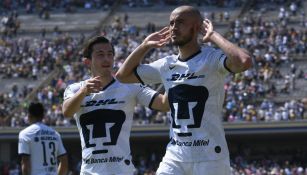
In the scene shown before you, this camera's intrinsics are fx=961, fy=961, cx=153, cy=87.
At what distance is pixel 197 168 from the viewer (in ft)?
28.6

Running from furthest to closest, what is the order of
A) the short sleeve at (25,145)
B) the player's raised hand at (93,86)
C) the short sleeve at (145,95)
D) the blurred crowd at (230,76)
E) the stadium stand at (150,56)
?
the blurred crowd at (230,76) < the stadium stand at (150,56) < the short sleeve at (25,145) < the short sleeve at (145,95) < the player's raised hand at (93,86)

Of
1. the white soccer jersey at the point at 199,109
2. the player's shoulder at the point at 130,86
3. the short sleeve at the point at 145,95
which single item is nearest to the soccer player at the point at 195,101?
the white soccer jersey at the point at 199,109

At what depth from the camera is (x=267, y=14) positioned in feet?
167

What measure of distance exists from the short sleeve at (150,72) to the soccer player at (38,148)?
3905 millimetres

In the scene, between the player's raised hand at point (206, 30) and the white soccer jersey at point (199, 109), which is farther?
the white soccer jersey at point (199, 109)

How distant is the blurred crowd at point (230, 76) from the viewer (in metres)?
38.7

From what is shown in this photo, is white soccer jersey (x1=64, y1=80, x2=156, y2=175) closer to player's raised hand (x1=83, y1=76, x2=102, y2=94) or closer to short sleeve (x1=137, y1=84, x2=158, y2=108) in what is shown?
short sleeve (x1=137, y1=84, x2=158, y2=108)

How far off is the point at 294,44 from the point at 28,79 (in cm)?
1309

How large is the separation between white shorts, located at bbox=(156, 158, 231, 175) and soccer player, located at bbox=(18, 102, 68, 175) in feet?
14.5

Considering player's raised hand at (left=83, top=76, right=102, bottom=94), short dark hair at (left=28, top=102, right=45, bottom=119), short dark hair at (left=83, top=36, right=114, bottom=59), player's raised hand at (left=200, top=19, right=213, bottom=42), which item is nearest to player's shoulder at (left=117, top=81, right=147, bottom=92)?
short dark hair at (left=83, top=36, right=114, bottom=59)

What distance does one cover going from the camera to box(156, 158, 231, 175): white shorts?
8672mm

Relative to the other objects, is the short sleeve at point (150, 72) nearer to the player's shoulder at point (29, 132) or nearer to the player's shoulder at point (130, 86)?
the player's shoulder at point (130, 86)

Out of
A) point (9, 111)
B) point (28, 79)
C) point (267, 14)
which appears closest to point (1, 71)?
point (28, 79)

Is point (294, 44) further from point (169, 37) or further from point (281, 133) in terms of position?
point (169, 37)
